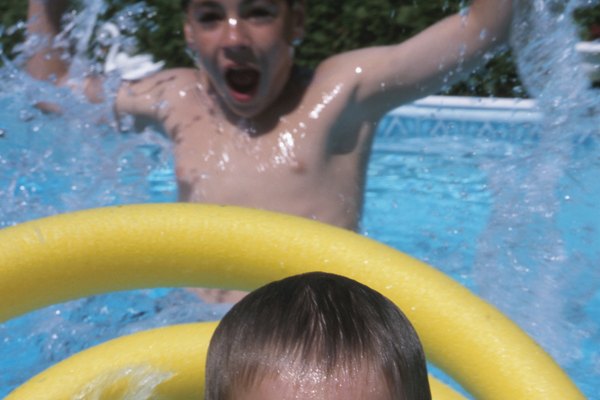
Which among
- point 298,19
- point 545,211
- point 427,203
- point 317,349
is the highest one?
point 298,19

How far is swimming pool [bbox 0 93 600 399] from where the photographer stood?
2.91 meters

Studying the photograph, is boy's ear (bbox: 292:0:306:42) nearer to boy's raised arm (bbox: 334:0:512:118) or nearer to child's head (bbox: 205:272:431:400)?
boy's raised arm (bbox: 334:0:512:118)

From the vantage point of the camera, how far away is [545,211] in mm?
3408

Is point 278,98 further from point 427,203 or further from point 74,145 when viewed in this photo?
point 427,203

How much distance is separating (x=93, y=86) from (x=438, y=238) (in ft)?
5.58

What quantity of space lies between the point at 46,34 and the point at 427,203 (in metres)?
2.15

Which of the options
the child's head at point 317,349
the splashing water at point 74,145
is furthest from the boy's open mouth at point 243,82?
the child's head at point 317,349

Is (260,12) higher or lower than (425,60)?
higher

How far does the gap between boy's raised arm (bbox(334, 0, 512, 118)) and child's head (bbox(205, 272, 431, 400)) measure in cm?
157

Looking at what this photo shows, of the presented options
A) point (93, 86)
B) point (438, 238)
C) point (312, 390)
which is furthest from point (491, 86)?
point (312, 390)

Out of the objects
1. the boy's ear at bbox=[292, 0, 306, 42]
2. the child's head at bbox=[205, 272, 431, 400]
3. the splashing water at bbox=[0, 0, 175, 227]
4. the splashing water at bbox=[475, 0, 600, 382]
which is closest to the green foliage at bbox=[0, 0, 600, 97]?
the splashing water at bbox=[0, 0, 175, 227]

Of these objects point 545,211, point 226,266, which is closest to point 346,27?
point 545,211

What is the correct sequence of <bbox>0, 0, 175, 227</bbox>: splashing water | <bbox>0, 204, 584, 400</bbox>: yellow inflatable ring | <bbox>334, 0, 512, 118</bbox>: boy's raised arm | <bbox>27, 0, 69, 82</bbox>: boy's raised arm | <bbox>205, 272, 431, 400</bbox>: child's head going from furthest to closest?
<bbox>0, 0, 175, 227</bbox>: splashing water, <bbox>27, 0, 69, 82</bbox>: boy's raised arm, <bbox>334, 0, 512, 118</bbox>: boy's raised arm, <bbox>0, 204, 584, 400</bbox>: yellow inflatable ring, <bbox>205, 272, 431, 400</bbox>: child's head

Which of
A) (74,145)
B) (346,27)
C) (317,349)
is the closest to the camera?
(317,349)
